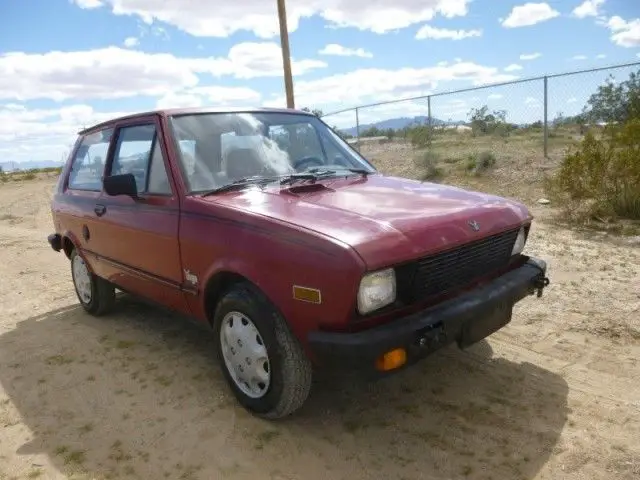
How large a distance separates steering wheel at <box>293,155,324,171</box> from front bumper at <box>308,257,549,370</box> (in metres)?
1.49

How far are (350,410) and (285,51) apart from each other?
902cm

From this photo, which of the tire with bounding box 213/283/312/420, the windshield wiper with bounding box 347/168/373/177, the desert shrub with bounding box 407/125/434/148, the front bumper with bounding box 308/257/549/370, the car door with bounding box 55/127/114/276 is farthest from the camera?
the desert shrub with bounding box 407/125/434/148

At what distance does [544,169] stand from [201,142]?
9.63 m

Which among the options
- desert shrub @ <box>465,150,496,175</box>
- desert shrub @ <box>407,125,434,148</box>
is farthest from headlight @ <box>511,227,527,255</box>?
desert shrub @ <box>407,125,434,148</box>

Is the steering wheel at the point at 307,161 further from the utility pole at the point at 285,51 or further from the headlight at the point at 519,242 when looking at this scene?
the utility pole at the point at 285,51

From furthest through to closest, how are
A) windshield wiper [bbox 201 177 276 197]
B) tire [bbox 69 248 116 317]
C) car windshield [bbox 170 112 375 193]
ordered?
tire [bbox 69 248 116 317]
car windshield [bbox 170 112 375 193]
windshield wiper [bbox 201 177 276 197]

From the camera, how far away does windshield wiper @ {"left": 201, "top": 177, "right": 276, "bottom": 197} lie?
322 cm

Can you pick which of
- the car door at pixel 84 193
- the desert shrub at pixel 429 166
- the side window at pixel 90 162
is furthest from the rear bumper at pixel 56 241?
the desert shrub at pixel 429 166

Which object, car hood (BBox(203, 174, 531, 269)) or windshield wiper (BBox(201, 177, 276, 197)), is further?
windshield wiper (BBox(201, 177, 276, 197))

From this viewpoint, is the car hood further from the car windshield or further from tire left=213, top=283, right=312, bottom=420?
tire left=213, top=283, right=312, bottom=420

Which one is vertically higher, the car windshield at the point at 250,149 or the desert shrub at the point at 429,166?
the car windshield at the point at 250,149

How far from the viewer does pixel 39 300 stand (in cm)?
572

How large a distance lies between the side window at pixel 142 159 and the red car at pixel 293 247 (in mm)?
16

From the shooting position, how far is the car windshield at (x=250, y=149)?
3371mm
